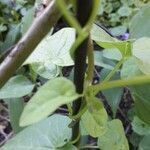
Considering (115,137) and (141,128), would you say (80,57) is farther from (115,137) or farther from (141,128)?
(141,128)

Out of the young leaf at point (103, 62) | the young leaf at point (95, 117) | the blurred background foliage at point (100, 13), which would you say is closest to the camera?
the young leaf at point (95, 117)

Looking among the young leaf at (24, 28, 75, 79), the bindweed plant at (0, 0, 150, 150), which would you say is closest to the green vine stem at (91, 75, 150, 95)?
the bindweed plant at (0, 0, 150, 150)

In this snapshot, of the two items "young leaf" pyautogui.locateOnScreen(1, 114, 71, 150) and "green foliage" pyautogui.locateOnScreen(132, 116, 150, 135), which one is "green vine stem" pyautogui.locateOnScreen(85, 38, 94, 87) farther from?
"green foliage" pyautogui.locateOnScreen(132, 116, 150, 135)

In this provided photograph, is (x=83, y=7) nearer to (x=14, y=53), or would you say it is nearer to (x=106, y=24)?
(x=14, y=53)

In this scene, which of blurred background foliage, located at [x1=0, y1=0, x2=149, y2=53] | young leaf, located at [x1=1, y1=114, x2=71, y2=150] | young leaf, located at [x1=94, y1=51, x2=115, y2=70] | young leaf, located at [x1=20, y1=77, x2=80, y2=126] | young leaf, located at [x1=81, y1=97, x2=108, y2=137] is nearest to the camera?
young leaf, located at [x1=20, y1=77, x2=80, y2=126]

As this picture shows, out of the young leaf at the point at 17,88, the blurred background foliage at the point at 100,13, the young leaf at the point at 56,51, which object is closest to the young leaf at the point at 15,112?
the young leaf at the point at 17,88

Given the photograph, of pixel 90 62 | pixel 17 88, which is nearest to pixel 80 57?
pixel 90 62

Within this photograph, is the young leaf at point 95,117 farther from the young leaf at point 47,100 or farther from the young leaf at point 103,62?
the young leaf at point 103,62
